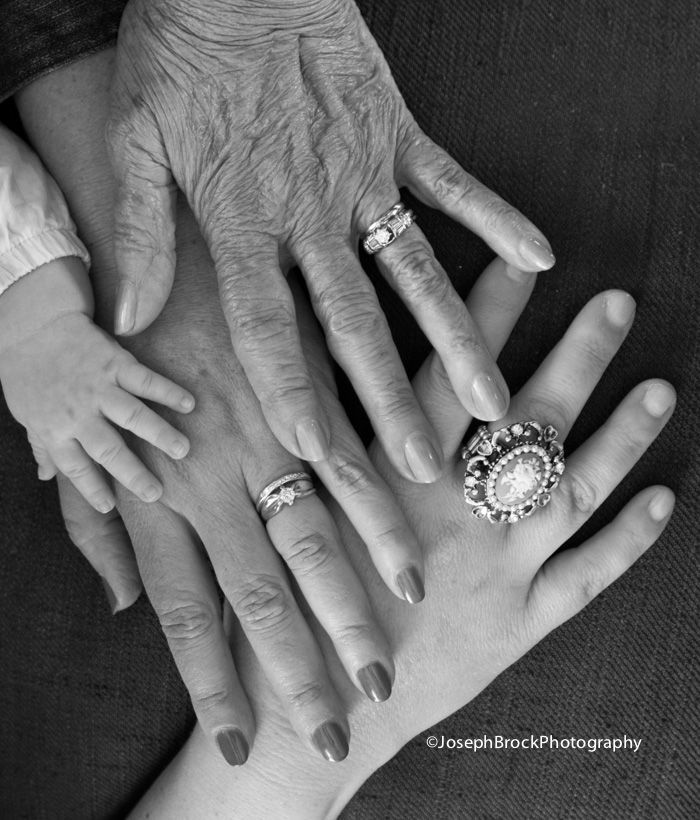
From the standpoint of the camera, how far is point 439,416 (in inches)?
43.3

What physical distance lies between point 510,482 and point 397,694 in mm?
324

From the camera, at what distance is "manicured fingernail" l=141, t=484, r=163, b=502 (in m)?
1.07

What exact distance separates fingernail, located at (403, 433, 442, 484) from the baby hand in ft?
0.92

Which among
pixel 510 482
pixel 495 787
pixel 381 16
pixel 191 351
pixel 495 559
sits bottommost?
pixel 495 787

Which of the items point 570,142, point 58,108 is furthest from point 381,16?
point 58,108

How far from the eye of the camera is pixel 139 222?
→ 3.47 ft

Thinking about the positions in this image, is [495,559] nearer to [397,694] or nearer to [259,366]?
[397,694]

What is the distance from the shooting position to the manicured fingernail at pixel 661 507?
42.8 inches

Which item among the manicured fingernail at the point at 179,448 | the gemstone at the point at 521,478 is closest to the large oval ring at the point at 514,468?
the gemstone at the point at 521,478

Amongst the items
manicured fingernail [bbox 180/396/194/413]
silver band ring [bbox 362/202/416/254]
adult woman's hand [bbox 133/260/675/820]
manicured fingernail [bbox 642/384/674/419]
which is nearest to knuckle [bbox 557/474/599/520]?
adult woman's hand [bbox 133/260/675/820]

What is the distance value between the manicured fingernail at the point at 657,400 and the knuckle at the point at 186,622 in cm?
62

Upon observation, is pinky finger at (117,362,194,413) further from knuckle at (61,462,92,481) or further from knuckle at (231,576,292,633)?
knuckle at (231,576,292,633)

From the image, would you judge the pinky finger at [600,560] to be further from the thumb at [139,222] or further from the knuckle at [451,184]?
the thumb at [139,222]

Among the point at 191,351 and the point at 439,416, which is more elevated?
the point at 191,351
